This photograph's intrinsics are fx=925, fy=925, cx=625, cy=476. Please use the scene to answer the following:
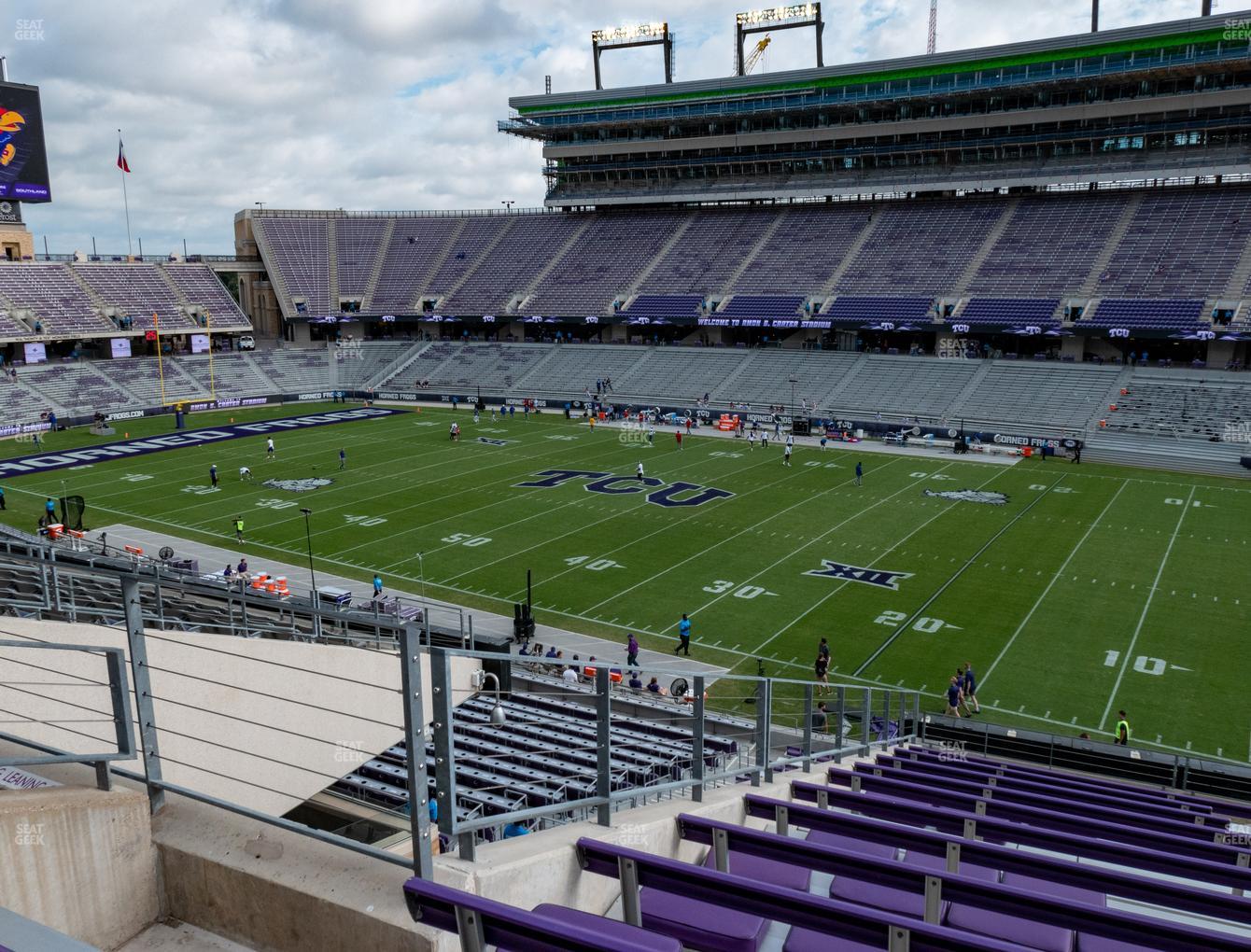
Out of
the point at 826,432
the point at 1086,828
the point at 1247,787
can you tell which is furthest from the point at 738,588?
the point at 826,432

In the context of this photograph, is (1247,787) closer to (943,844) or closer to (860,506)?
(943,844)

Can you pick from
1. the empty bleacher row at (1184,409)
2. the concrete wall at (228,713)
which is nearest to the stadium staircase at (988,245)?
the empty bleacher row at (1184,409)

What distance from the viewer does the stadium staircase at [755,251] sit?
6681 centimetres

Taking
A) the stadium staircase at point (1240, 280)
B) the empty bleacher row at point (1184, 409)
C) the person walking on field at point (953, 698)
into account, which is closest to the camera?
the person walking on field at point (953, 698)

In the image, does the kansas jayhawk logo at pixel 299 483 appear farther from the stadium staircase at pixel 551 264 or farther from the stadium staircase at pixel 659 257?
the stadium staircase at pixel 551 264

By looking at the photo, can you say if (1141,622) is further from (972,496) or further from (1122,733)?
(972,496)

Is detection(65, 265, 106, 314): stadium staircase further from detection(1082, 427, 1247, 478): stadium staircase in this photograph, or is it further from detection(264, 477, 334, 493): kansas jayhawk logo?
detection(1082, 427, 1247, 478): stadium staircase

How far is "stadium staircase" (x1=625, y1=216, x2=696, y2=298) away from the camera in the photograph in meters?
69.9

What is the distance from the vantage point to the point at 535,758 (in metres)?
8.82

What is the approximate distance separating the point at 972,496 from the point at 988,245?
106 feet

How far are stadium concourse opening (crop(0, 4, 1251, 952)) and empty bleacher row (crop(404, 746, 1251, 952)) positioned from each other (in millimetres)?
25

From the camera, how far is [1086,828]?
6363mm

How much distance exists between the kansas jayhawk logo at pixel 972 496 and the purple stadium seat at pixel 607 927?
34.1 m

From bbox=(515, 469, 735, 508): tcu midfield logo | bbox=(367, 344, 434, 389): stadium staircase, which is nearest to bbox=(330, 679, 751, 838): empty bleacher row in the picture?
bbox=(515, 469, 735, 508): tcu midfield logo
